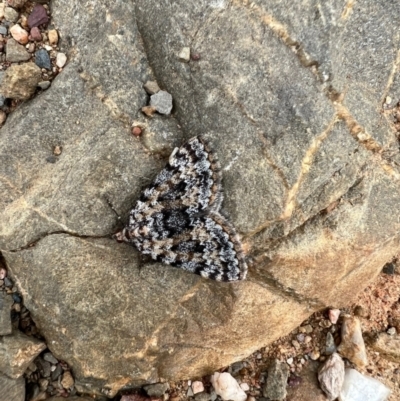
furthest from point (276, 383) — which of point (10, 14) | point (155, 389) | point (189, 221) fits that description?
point (10, 14)

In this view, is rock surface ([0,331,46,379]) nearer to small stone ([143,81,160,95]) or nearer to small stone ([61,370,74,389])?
small stone ([61,370,74,389])

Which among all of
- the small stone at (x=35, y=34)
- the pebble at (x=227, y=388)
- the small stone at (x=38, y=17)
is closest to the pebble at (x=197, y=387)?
the pebble at (x=227, y=388)

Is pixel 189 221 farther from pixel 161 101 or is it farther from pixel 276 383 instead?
pixel 276 383

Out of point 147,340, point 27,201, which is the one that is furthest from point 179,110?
point 147,340

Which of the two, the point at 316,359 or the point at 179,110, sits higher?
the point at 179,110

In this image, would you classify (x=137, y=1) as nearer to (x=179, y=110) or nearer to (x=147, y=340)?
(x=179, y=110)

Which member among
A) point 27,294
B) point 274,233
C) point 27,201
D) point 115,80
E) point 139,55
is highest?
point 139,55

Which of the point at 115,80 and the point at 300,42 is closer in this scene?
the point at 300,42
